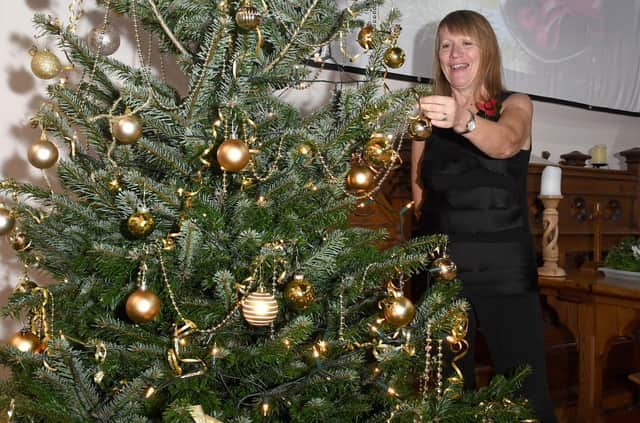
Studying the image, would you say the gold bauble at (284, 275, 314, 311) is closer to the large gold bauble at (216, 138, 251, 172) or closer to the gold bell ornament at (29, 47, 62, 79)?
the large gold bauble at (216, 138, 251, 172)

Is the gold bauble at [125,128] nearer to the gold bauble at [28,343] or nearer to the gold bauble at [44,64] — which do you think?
the gold bauble at [44,64]

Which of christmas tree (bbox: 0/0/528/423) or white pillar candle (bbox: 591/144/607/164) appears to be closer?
christmas tree (bbox: 0/0/528/423)

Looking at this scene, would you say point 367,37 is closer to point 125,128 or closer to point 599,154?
point 125,128

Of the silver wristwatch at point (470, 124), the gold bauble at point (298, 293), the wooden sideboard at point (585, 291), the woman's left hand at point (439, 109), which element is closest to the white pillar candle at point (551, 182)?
the wooden sideboard at point (585, 291)

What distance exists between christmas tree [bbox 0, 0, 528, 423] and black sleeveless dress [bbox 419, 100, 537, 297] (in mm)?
492

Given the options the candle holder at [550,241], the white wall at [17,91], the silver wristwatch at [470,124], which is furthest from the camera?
the candle holder at [550,241]

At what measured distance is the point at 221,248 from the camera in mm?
807


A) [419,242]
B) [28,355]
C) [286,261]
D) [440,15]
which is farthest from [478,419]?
[440,15]

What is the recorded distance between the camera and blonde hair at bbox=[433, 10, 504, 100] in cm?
146

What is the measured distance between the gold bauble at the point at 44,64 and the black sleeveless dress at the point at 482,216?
92 centimetres

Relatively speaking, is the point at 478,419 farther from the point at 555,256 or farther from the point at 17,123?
the point at 555,256

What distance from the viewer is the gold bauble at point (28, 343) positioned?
829mm

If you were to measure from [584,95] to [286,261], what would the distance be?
2.85 meters

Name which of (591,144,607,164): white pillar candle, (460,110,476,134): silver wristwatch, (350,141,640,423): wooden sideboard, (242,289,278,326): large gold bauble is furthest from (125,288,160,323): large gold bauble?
(591,144,607,164): white pillar candle
